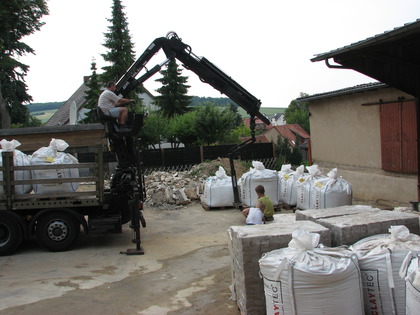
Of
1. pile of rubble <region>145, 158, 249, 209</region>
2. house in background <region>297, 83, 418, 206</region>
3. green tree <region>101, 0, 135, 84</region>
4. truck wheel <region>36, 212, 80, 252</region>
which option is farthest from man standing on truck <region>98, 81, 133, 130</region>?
green tree <region>101, 0, 135, 84</region>

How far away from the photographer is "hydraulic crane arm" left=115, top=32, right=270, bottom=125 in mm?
10188

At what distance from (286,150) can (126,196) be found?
1498 centimetres

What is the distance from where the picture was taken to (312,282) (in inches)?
149

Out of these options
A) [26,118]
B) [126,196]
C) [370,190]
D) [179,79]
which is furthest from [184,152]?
[179,79]

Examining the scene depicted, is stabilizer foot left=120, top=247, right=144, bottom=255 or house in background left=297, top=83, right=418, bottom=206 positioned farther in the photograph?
house in background left=297, top=83, right=418, bottom=206

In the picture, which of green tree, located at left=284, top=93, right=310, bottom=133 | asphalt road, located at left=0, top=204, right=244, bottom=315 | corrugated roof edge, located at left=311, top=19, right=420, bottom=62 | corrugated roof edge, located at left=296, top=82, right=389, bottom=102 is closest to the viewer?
asphalt road, located at left=0, top=204, right=244, bottom=315

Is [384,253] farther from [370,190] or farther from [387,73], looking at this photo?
[370,190]

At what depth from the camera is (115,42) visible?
105 feet

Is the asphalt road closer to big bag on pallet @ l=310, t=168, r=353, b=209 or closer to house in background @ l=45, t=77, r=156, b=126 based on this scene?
big bag on pallet @ l=310, t=168, r=353, b=209

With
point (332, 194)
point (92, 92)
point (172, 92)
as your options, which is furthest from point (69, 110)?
point (332, 194)

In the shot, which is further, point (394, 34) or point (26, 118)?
point (26, 118)

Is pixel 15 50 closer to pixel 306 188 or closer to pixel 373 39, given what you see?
pixel 306 188

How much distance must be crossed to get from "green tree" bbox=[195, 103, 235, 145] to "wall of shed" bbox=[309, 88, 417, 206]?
10213 mm

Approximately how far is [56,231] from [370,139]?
8.93 m
